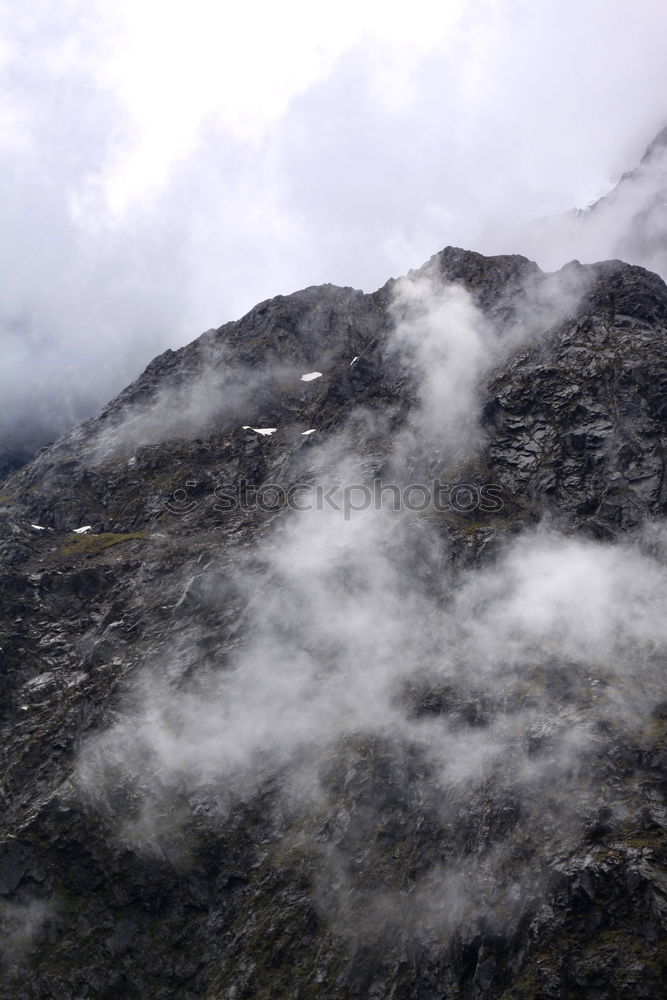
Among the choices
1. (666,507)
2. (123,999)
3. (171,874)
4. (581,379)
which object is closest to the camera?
(123,999)

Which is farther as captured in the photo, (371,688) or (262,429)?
(262,429)

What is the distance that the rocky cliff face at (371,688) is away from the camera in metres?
67.2

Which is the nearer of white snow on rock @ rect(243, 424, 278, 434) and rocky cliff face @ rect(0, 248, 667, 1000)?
rocky cliff face @ rect(0, 248, 667, 1000)

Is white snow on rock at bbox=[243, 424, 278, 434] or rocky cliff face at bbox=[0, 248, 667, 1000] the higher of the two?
white snow on rock at bbox=[243, 424, 278, 434]

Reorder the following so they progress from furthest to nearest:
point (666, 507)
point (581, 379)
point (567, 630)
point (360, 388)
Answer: point (360, 388) < point (581, 379) < point (666, 507) < point (567, 630)

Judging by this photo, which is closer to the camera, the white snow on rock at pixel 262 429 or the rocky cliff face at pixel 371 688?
the rocky cliff face at pixel 371 688

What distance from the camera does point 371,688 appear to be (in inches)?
3580

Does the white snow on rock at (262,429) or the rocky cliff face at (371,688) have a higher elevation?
the white snow on rock at (262,429)

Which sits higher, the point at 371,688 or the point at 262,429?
the point at 262,429

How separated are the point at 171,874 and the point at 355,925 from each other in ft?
72.0

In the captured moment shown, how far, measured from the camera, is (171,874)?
80000mm

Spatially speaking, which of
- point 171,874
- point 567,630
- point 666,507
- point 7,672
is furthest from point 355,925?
point 666,507

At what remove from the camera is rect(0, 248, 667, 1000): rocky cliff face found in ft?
221

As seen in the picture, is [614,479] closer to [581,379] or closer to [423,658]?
[581,379]
